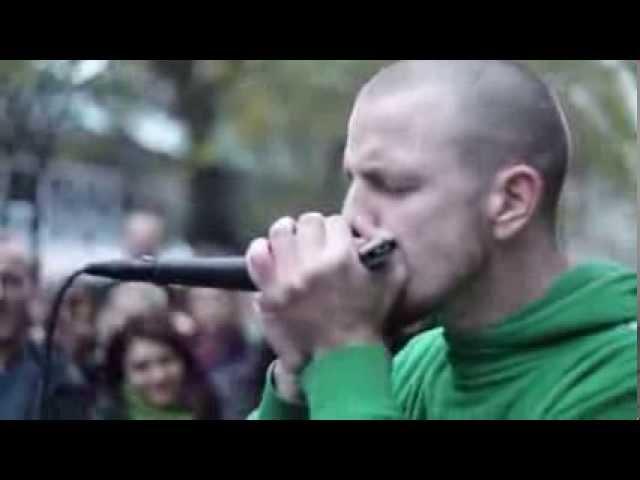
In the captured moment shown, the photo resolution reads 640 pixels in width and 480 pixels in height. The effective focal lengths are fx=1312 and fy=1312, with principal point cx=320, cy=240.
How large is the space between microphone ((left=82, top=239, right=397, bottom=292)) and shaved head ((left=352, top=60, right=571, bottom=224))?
0.30 ft

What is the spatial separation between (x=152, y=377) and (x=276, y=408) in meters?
0.86

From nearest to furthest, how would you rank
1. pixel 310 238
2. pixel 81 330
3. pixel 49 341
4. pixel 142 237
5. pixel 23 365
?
pixel 310 238 → pixel 49 341 → pixel 23 365 → pixel 81 330 → pixel 142 237

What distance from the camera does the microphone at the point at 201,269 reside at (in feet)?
2.88

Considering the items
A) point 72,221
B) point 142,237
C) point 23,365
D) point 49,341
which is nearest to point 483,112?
point 49,341

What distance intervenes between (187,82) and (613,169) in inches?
60.7

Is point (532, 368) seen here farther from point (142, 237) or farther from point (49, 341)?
point (142, 237)

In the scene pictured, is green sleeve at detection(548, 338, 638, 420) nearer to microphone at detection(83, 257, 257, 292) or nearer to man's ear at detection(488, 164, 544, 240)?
man's ear at detection(488, 164, 544, 240)

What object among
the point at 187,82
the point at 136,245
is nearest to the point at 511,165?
the point at 136,245

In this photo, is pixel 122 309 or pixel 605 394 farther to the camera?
Result: pixel 122 309

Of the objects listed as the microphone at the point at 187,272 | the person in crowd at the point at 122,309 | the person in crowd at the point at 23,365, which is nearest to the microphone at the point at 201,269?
the microphone at the point at 187,272

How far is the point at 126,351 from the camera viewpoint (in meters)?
1.89

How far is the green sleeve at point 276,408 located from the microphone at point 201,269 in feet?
0.27

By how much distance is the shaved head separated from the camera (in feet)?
3.02

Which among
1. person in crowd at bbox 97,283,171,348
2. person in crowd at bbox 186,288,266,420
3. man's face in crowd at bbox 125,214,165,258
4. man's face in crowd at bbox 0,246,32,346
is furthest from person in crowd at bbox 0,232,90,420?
man's face in crowd at bbox 125,214,165,258
